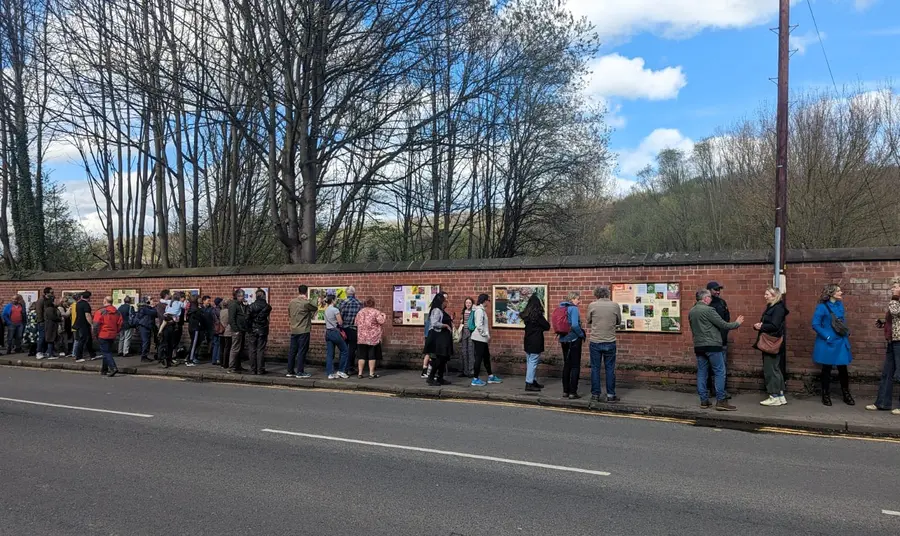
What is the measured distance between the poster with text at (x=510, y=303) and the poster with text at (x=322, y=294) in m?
3.95

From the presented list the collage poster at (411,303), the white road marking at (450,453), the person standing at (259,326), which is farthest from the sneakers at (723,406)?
the person standing at (259,326)

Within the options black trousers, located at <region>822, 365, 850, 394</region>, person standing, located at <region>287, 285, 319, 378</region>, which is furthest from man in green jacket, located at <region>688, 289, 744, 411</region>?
person standing, located at <region>287, 285, 319, 378</region>

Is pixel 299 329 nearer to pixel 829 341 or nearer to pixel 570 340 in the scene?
pixel 570 340

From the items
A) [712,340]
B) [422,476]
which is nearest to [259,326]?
[422,476]

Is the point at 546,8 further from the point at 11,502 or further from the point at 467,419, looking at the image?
the point at 11,502

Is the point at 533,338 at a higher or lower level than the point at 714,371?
higher

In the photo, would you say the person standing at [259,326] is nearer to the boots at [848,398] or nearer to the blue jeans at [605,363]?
the blue jeans at [605,363]

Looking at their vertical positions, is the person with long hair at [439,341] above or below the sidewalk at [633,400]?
above

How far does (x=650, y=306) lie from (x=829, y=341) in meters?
3.00

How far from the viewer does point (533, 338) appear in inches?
422

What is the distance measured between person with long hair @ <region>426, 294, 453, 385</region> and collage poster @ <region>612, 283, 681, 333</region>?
3.23m

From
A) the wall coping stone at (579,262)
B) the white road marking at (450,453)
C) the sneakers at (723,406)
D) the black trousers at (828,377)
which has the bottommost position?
the white road marking at (450,453)

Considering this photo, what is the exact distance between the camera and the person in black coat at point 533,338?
10.7 meters

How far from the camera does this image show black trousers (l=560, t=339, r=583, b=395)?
397 inches
